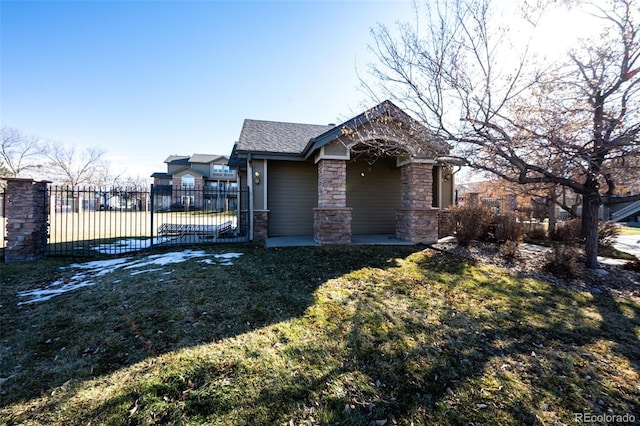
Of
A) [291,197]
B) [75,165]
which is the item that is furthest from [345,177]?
[75,165]

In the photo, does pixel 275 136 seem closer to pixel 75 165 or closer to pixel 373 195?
pixel 373 195

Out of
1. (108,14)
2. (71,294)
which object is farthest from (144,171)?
(71,294)

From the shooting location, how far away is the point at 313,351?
9.89 ft

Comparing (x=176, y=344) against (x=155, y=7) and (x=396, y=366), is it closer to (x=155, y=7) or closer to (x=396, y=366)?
(x=396, y=366)

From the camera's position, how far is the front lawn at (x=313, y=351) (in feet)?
7.32

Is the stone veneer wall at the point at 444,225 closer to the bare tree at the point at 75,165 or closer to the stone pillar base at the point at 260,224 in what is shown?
the stone pillar base at the point at 260,224

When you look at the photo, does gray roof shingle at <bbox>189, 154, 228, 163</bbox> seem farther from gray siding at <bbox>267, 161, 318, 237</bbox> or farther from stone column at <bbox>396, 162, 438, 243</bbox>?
stone column at <bbox>396, 162, 438, 243</bbox>

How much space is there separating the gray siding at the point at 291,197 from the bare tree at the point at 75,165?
41495 mm

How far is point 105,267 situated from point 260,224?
4.36 metres

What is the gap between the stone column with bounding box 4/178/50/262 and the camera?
685cm

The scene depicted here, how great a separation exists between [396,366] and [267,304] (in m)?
2.19

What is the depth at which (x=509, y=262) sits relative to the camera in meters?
7.05

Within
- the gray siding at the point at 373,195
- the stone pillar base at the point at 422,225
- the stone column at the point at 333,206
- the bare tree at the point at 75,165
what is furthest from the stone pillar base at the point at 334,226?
the bare tree at the point at 75,165

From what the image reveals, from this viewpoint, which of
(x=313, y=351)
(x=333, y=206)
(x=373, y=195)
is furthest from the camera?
(x=373, y=195)
